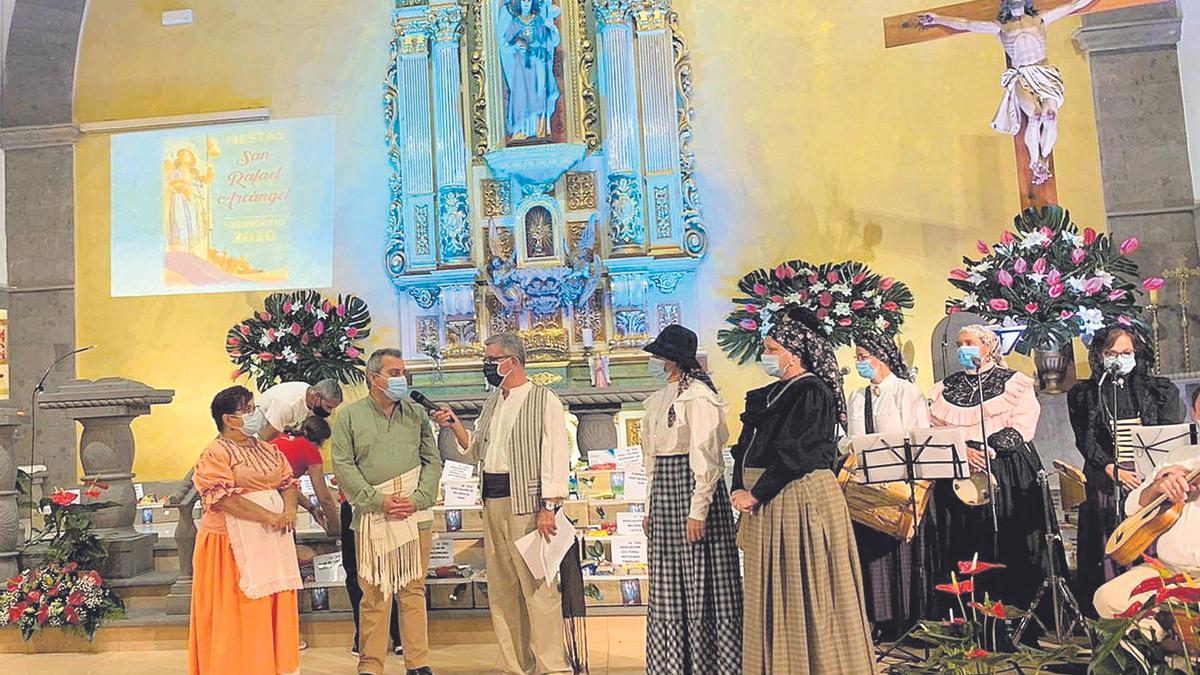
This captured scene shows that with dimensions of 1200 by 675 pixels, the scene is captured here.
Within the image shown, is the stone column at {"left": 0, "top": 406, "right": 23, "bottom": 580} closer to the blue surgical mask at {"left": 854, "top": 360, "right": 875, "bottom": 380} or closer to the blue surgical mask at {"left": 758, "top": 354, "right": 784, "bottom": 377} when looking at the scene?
the blue surgical mask at {"left": 758, "top": 354, "right": 784, "bottom": 377}

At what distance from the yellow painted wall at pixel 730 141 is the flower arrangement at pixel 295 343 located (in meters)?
0.71

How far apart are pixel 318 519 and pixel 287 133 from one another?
4.60 metres

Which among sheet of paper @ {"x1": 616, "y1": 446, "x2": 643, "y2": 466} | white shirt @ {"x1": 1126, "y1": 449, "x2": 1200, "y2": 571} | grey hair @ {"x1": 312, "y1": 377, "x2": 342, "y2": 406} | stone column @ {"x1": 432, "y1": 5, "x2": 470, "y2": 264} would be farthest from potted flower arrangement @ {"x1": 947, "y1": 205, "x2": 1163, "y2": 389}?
stone column @ {"x1": 432, "y1": 5, "x2": 470, "y2": 264}

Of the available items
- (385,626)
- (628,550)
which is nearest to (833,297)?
(628,550)

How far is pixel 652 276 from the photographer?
841 centimetres

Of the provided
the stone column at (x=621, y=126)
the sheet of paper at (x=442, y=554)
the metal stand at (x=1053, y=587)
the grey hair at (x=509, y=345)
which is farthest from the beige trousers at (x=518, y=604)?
the stone column at (x=621, y=126)

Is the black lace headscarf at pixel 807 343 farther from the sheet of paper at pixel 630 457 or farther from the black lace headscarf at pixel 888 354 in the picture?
the sheet of paper at pixel 630 457

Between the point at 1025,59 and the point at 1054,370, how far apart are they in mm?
2263

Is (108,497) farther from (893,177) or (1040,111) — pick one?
(1040,111)

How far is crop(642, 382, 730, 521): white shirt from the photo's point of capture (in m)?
3.93

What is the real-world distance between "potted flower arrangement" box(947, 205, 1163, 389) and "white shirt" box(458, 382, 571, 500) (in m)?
3.24

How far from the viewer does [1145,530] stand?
133 inches

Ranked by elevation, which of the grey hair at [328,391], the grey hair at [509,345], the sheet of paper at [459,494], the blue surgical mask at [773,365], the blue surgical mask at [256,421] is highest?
the grey hair at [509,345]

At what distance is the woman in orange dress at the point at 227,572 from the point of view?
409cm
